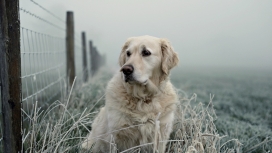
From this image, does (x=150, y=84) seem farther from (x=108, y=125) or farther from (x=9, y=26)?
(x=9, y=26)

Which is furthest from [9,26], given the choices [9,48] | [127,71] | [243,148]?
[243,148]

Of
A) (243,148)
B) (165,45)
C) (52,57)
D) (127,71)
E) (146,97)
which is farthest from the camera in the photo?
(52,57)

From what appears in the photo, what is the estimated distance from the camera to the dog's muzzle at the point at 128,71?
8.51 feet

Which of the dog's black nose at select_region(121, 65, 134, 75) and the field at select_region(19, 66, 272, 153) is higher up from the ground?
the dog's black nose at select_region(121, 65, 134, 75)

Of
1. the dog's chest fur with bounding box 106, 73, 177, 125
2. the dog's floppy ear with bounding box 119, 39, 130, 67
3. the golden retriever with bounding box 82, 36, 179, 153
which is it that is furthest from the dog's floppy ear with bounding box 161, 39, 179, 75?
the dog's floppy ear with bounding box 119, 39, 130, 67

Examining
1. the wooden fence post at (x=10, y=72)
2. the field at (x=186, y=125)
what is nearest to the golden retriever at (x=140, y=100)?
the field at (x=186, y=125)

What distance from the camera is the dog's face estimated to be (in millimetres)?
2661

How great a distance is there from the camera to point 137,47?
2.88 metres

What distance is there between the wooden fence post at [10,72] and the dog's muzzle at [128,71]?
3.20 feet

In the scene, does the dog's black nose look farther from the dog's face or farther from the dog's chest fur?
the dog's chest fur

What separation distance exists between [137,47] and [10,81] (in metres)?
1.37

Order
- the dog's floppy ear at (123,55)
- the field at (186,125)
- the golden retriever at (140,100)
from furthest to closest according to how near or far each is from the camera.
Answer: the dog's floppy ear at (123,55), the golden retriever at (140,100), the field at (186,125)

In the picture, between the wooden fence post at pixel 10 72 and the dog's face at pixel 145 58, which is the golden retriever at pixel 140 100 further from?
the wooden fence post at pixel 10 72

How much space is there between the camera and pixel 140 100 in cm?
274
